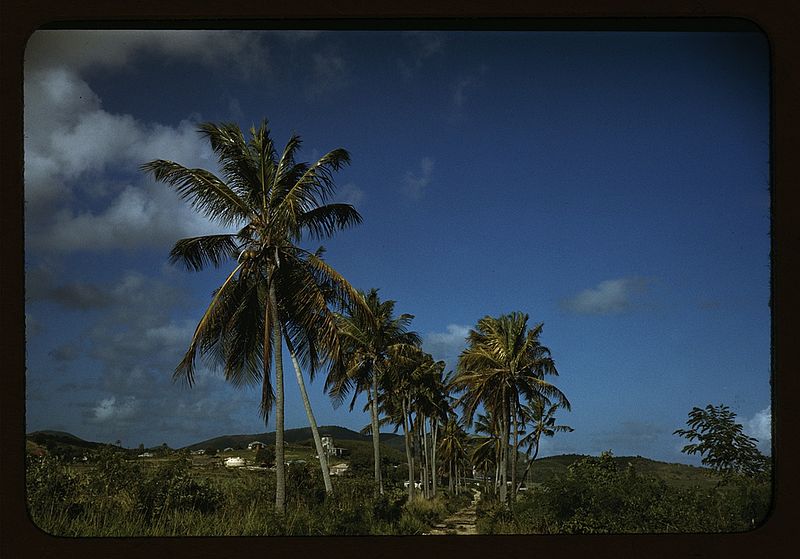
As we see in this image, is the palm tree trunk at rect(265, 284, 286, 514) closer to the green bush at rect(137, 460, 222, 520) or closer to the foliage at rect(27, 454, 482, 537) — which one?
the foliage at rect(27, 454, 482, 537)

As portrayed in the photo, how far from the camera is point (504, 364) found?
19.0 metres

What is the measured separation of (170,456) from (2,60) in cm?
716

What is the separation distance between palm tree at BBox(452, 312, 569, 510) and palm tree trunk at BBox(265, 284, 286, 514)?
19.6 ft

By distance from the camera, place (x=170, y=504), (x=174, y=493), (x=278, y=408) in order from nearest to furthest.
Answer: (x=170, y=504)
(x=174, y=493)
(x=278, y=408)

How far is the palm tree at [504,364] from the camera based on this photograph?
18.6m

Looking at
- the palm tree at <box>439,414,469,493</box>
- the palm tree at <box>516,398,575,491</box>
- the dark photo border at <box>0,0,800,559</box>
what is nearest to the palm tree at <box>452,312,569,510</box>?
the palm tree at <box>516,398,575,491</box>

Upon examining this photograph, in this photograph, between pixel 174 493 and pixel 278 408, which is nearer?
pixel 174 493

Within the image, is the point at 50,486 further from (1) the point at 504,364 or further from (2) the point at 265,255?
(1) the point at 504,364

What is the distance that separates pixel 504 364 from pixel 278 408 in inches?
288

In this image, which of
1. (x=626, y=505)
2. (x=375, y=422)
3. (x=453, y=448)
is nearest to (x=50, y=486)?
(x=626, y=505)

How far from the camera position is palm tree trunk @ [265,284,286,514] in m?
12.3

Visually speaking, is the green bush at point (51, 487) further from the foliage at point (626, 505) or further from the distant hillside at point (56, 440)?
the foliage at point (626, 505)

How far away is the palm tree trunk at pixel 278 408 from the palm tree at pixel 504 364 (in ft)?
19.6

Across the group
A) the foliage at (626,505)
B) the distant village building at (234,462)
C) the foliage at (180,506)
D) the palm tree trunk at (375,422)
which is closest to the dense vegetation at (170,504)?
the foliage at (180,506)
